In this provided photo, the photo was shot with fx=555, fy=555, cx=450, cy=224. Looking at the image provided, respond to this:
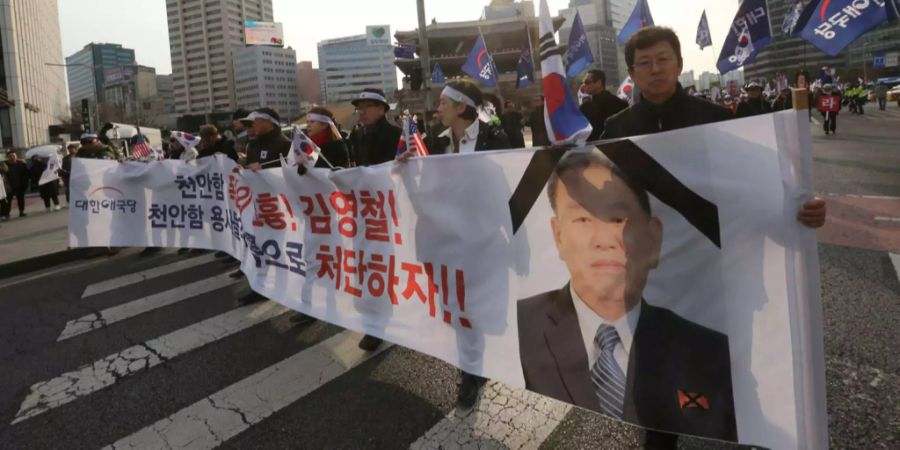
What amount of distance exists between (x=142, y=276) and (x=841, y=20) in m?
8.98

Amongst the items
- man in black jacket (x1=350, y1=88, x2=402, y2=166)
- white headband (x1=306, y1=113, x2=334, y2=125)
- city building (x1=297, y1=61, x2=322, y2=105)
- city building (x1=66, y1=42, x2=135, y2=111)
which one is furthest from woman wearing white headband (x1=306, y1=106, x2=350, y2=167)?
city building (x1=66, y1=42, x2=135, y2=111)

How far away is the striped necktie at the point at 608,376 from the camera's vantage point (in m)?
2.34

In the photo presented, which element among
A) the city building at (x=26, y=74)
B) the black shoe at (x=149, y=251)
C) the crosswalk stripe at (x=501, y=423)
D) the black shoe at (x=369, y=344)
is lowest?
the crosswalk stripe at (x=501, y=423)

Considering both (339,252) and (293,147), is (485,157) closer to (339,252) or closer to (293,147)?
(339,252)

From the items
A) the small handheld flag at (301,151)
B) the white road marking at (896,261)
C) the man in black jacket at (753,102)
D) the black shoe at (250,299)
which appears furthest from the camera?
the man in black jacket at (753,102)

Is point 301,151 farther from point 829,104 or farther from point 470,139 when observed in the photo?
point 829,104

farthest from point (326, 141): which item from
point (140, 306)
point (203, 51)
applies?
point (203, 51)

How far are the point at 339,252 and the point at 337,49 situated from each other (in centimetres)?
14056

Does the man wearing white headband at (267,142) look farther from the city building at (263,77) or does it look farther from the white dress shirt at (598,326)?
the city building at (263,77)

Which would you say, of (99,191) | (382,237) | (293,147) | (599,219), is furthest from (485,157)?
(99,191)

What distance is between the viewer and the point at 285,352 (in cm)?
419

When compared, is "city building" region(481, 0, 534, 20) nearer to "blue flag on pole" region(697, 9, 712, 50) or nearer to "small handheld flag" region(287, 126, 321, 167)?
"blue flag on pole" region(697, 9, 712, 50)

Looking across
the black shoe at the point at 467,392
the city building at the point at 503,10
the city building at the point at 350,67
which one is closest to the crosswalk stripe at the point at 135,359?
the black shoe at the point at 467,392

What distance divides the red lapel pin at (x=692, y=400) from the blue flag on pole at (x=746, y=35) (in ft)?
28.5
